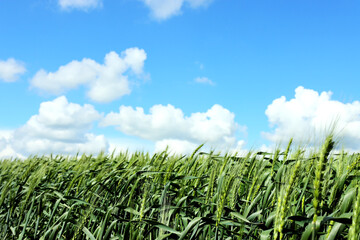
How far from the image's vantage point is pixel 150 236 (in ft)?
8.13

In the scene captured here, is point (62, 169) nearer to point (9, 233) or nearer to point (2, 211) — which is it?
point (2, 211)

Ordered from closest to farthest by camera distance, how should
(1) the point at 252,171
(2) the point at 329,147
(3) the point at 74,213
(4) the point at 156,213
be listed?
(2) the point at 329,147 < (4) the point at 156,213 < (3) the point at 74,213 < (1) the point at 252,171

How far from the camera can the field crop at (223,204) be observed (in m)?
1.69

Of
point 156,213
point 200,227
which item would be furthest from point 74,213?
point 200,227

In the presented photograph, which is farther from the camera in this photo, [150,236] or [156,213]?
[156,213]

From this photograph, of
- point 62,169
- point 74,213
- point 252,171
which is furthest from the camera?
point 62,169

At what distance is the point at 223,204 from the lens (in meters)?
1.93

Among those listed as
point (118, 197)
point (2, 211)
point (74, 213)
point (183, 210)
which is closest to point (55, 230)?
point (74, 213)

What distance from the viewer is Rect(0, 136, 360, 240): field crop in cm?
169

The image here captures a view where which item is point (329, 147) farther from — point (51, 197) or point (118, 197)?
point (51, 197)

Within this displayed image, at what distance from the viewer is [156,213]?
9.55 feet

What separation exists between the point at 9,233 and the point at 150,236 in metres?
2.02

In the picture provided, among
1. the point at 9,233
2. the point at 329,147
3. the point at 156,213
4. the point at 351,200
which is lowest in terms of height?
the point at 9,233

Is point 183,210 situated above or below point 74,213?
above
